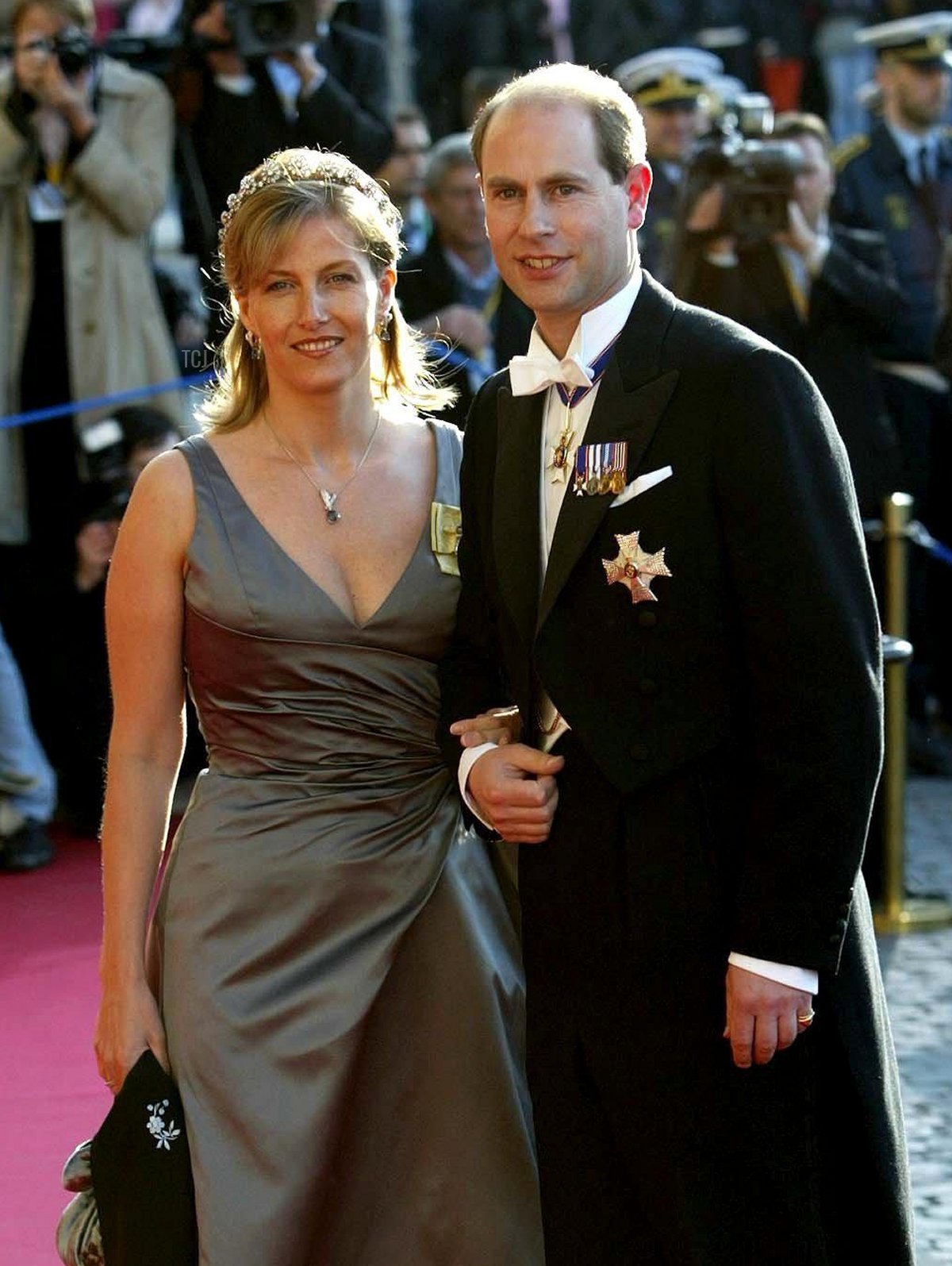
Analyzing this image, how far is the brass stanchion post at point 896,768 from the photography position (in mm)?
5895

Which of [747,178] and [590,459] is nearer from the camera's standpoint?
[590,459]

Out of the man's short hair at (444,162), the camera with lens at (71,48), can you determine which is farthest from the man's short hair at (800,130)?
the camera with lens at (71,48)

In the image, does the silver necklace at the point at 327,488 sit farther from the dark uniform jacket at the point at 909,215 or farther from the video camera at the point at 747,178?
the dark uniform jacket at the point at 909,215

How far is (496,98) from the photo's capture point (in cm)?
277

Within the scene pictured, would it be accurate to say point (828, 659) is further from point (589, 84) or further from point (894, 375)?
point (894, 375)

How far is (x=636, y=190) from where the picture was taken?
2.76 m

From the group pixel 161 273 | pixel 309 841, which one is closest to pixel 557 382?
pixel 309 841

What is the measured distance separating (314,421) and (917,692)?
4.63 metres

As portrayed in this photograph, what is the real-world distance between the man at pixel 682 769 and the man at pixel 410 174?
4.75 meters

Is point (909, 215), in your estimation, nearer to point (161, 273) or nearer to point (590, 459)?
point (161, 273)

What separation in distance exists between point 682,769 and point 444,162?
497 cm

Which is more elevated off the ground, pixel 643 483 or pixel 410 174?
pixel 643 483

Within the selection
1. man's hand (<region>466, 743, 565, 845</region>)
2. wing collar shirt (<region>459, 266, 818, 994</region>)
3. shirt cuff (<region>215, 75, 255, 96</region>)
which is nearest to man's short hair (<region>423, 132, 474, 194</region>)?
shirt cuff (<region>215, 75, 255, 96</region>)

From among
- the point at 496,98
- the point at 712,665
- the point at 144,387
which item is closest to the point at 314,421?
the point at 496,98
